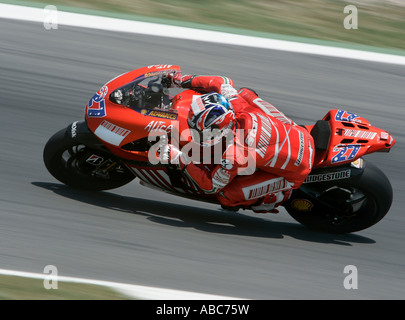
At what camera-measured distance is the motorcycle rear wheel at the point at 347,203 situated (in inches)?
224

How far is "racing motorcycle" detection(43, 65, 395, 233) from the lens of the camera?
5551 millimetres

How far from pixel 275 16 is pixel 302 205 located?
6098 mm

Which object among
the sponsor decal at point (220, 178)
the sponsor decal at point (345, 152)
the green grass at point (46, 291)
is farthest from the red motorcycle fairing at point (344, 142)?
the green grass at point (46, 291)

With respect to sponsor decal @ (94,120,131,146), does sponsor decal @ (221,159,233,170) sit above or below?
below

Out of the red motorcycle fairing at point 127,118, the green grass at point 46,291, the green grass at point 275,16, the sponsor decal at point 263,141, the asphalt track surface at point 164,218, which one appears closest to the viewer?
the green grass at point 46,291

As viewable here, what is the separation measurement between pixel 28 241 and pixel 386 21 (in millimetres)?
8641

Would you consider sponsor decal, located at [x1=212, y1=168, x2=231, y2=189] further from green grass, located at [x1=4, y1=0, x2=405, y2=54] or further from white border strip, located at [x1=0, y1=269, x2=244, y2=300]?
green grass, located at [x1=4, y1=0, x2=405, y2=54]

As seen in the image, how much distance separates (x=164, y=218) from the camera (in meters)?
6.05

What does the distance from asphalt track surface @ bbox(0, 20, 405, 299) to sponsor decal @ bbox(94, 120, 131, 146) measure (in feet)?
2.57

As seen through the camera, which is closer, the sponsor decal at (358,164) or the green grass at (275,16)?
the sponsor decal at (358,164)

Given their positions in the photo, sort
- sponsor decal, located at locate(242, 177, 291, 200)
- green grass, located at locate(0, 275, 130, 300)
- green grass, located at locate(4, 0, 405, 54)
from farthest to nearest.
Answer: green grass, located at locate(4, 0, 405, 54) → sponsor decal, located at locate(242, 177, 291, 200) → green grass, located at locate(0, 275, 130, 300)

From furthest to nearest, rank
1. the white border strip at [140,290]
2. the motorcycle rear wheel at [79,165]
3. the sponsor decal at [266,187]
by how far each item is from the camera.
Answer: the motorcycle rear wheel at [79,165] → the sponsor decal at [266,187] → the white border strip at [140,290]

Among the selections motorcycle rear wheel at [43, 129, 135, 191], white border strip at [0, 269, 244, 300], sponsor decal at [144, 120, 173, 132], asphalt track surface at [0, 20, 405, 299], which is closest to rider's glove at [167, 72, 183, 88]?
sponsor decal at [144, 120, 173, 132]

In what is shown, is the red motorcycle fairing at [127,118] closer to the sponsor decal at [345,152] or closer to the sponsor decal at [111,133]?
the sponsor decal at [111,133]
